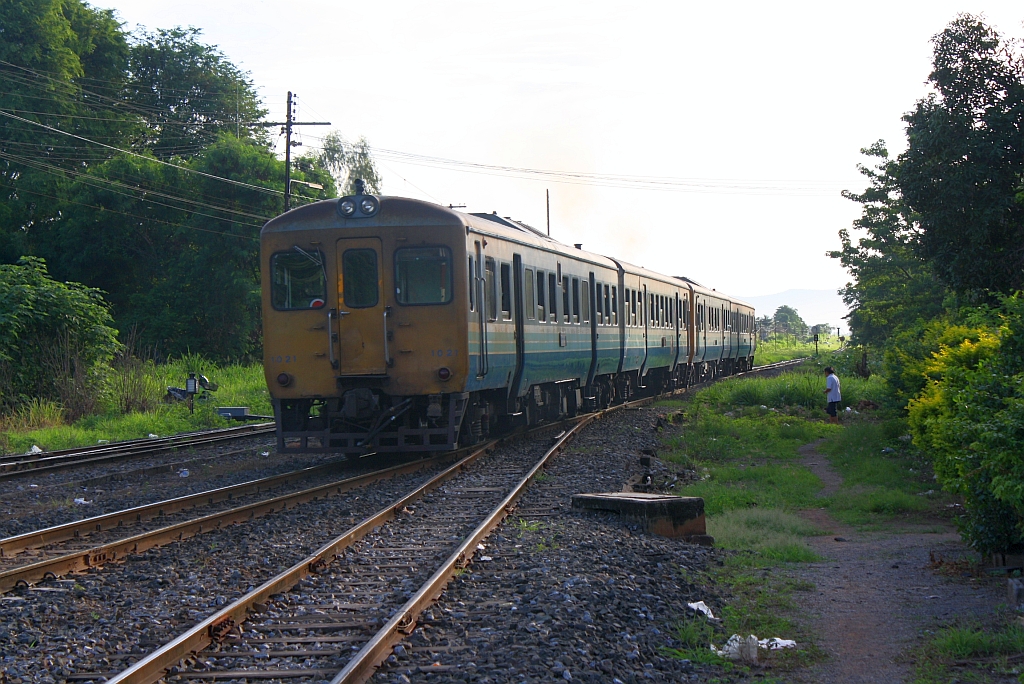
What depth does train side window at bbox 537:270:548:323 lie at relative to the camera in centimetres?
1590

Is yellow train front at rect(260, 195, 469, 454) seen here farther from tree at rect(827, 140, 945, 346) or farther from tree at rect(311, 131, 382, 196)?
tree at rect(311, 131, 382, 196)

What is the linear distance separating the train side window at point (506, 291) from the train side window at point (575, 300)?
350cm

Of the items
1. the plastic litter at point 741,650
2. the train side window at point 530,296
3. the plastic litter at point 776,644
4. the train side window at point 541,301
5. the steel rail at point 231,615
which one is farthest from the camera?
the train side window at point 541,301

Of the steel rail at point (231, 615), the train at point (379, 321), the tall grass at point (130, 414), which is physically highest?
the train at point (379, 321)

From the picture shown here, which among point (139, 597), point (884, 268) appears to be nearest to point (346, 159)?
point (884, 268)

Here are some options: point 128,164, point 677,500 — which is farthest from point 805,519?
point 128,164

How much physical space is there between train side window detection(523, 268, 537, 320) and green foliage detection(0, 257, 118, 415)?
425 inches

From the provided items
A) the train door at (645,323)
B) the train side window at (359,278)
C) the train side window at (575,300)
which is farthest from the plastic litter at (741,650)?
the train door at (645,323)

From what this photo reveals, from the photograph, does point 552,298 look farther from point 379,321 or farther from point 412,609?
point 412,609

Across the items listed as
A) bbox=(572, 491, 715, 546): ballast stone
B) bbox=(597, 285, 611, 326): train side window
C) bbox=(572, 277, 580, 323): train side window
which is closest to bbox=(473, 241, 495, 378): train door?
bbox=(572, 491, 715, 546): ballast stone

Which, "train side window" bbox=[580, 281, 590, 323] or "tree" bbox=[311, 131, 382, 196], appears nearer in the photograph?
"train side window" bbox=[580, 281, 590, 323]

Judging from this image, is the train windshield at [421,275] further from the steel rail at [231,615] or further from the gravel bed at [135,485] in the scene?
the steel rail at [231,615]

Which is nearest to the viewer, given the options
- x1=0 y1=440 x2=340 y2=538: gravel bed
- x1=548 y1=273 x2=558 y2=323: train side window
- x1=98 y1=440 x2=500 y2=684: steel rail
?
x1=98 y1=440 x2=500 y2=684: steel rail

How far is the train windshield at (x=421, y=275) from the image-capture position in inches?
491
